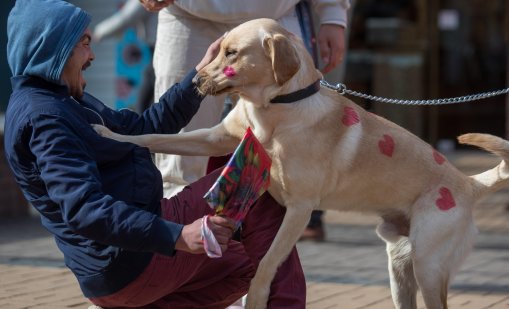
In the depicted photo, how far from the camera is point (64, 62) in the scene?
3.54m

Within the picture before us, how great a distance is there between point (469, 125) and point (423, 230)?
11.0 metres

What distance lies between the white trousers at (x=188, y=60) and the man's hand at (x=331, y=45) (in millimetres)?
164

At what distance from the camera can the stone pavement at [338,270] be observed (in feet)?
16.5

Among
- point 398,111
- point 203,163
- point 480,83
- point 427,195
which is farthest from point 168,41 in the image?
point 480,83

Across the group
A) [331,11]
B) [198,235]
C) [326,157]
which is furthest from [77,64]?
[331,11]

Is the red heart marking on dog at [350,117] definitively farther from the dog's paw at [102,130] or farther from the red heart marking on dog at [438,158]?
the dog's paw at [102,130]

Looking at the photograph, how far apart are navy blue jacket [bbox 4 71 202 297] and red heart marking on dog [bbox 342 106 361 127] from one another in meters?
0.62

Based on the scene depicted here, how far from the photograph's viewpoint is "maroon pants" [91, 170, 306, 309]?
376 cm

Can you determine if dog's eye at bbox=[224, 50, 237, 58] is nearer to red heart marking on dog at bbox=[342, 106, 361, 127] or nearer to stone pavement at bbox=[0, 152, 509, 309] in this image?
red heart marking on dog at bbox=[342, 106, 361, 127]

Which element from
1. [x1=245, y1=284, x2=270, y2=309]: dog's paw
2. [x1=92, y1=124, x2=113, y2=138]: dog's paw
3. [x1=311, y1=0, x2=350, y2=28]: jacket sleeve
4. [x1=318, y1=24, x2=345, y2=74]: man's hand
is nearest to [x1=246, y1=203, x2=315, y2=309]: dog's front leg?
[x1=245, y1=284, x2=270, y2=309]: dog's paw

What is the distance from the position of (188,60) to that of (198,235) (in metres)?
1.94

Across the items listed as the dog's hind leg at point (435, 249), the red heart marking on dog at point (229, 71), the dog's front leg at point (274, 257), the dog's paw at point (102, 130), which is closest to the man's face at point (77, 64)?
the dog's paw at point (102, 130)

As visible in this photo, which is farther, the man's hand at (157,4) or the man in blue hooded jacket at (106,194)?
the man's hand at (157,4)

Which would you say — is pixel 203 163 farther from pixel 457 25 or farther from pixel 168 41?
pixel 457 25
